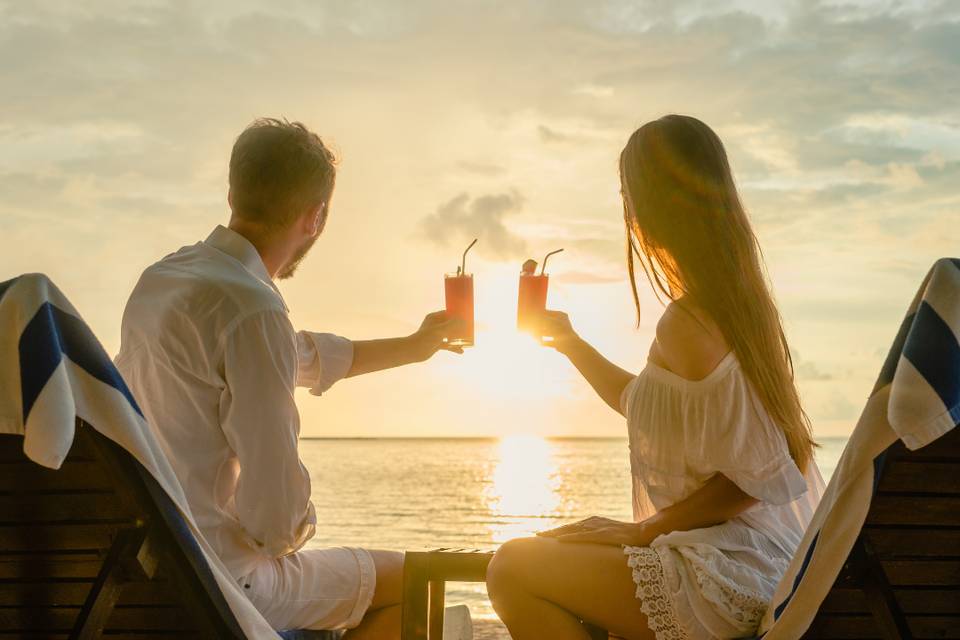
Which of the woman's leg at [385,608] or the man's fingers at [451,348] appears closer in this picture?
the woman's leg at [385,608]

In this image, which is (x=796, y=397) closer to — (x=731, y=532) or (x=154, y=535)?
(x=731, y=532)

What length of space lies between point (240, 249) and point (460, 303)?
1275 millimetres

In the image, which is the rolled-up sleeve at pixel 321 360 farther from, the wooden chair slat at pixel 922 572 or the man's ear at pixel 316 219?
the wooden chair slat at pixel 922 572

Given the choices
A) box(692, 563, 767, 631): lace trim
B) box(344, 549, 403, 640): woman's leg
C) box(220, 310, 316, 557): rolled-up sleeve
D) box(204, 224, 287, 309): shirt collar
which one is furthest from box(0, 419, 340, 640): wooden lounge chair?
box(692, 563, 767, 631): lace trim

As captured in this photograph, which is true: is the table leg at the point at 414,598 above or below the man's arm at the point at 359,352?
below

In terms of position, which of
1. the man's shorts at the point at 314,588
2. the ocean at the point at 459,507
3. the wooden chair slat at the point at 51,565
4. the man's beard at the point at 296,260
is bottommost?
the ocean at the point at 459,507

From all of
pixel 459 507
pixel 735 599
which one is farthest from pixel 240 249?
pixel 459 507

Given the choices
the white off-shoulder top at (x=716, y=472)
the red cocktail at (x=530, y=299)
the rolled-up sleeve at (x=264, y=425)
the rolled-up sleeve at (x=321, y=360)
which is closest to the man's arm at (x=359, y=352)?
the rolled-up sleeve at (x=321, y=360)

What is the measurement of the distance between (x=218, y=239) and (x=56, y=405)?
0.86 m

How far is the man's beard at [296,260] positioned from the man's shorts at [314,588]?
0.77 m

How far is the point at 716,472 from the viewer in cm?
262

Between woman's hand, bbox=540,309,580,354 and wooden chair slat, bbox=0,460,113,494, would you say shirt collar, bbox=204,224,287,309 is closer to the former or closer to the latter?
wooden chair slat, bbox=0,460,113,494

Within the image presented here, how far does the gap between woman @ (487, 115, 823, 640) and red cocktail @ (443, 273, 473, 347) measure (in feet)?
3.91

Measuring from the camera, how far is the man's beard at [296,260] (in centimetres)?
292
